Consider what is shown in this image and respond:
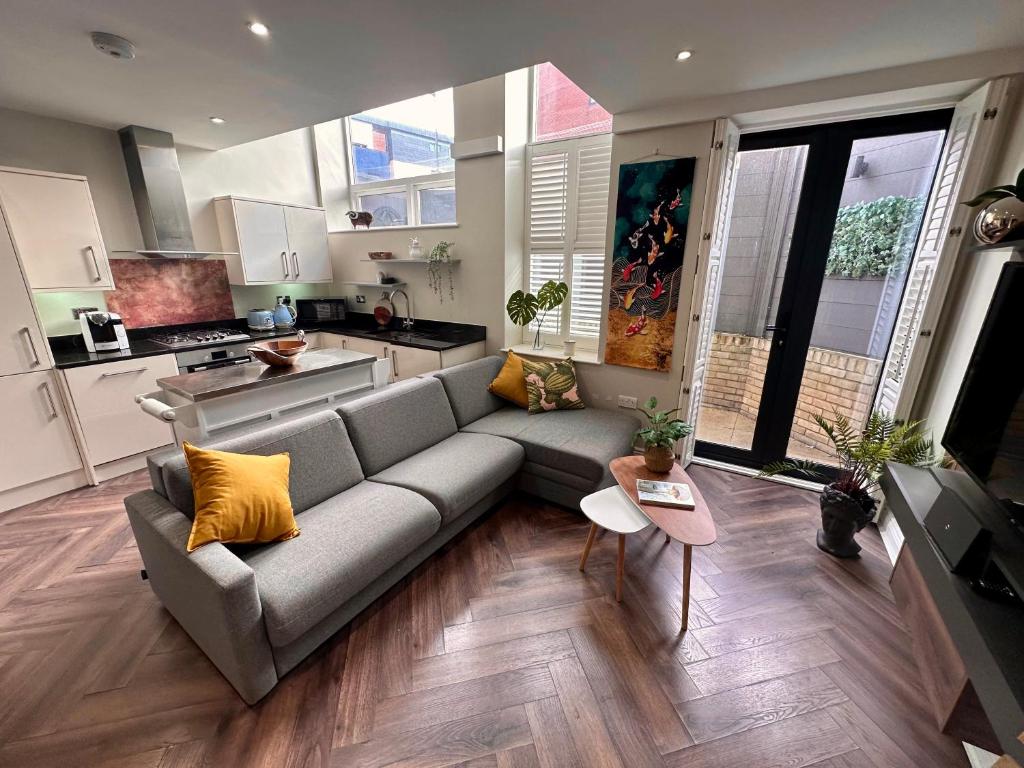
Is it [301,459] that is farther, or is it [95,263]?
[95,263]

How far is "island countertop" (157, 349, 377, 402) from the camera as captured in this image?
7.23 ft

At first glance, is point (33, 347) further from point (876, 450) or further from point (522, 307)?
point (876, 450)

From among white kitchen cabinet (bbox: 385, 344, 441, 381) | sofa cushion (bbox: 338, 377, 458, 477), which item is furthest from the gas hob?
sofa cushion (bbox: 338, 377, 458, 477)

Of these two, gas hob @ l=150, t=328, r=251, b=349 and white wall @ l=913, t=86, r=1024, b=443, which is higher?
white wall @ l=913, t=86, r=1024, b=443

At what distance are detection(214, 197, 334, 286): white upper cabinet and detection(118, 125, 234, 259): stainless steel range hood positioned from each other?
14.6 inches

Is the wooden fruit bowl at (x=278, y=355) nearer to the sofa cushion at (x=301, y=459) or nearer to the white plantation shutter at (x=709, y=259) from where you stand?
the sofa cushion at (x=301, y=459)

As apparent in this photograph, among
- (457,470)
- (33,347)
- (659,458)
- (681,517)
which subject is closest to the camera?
(681,517)

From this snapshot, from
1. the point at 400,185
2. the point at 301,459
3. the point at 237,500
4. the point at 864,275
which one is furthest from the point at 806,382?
the point at 400,185

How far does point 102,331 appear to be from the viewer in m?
2.99

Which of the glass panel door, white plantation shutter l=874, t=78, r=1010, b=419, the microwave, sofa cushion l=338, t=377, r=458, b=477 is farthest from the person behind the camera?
the microwave

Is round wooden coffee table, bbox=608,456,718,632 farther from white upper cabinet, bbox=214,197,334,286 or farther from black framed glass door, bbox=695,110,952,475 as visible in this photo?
white upper cabinet, bbox=214,197,334,286

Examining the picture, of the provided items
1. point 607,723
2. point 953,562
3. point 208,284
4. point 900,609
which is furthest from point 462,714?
point 208,284

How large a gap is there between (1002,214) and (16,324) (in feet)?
16.7

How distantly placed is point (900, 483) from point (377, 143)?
5.14 m
